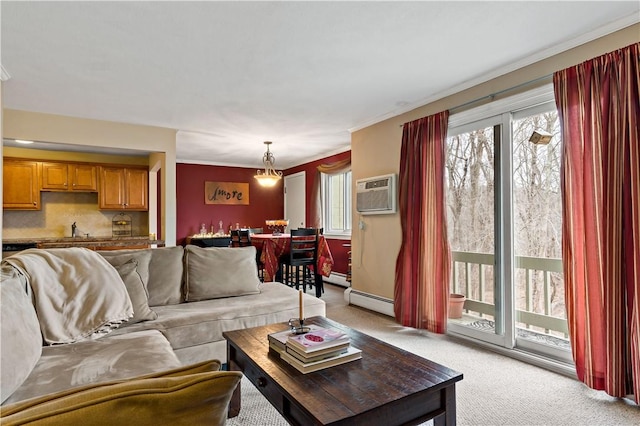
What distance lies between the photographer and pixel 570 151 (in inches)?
94.3

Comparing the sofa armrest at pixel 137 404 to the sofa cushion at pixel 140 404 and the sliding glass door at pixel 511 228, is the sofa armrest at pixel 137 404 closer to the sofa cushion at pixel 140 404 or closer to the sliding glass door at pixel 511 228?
the sofa cushion at pixel 140 404

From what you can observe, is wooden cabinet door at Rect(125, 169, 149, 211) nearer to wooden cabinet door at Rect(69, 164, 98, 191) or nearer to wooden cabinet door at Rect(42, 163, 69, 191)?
wooden cabinet door at Rect(69, 164, 98, 191)

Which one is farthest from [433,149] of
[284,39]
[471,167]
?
[284,39]

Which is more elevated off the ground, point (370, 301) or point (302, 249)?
point (302, 249)

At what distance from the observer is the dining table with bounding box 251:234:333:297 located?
16.4ft

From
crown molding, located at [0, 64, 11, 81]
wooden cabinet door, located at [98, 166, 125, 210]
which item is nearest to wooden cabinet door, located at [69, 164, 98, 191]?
wooden cabinet door, located at [98, 166, 125, 210]

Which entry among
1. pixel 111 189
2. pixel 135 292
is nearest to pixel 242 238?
pixel 111 189

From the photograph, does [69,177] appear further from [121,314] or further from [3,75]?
[121,314]

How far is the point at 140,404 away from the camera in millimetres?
548

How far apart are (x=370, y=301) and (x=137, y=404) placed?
13.0 feet

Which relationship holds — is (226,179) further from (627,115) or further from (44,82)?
(627,115)

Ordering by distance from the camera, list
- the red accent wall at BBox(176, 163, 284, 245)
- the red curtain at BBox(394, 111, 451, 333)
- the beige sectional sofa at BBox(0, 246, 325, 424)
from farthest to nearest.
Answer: the red accent wall at BBox(176, 163, 284, 245)
the red curtain at BBox(394, 111, 451, 333)
the beige sectional sofa at BBox(0, 246, 325, 424)

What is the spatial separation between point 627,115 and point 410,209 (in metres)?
1.90

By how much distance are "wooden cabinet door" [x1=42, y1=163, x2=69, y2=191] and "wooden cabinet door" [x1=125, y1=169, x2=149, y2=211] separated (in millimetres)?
838
